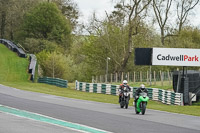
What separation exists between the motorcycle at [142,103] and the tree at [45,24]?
61.7 m

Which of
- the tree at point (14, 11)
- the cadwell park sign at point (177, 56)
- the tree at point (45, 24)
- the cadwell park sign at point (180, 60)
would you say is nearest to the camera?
the cadwell park sign at point (180, 60)

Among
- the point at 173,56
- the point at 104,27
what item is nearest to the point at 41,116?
the point at 173,56

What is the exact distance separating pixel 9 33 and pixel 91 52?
106ft

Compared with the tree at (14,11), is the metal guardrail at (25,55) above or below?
below

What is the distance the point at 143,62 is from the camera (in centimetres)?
3662

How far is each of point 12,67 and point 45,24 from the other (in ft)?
76.0

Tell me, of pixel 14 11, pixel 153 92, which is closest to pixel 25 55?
pixel 14 11

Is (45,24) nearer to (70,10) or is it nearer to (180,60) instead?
(70,10)

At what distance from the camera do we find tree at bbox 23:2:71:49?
81.7 m

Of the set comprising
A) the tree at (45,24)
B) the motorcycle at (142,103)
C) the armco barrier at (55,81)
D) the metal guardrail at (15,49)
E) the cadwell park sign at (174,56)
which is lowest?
the armco barrier at (55,81)

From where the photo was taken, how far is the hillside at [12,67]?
A: 5394 centimetres

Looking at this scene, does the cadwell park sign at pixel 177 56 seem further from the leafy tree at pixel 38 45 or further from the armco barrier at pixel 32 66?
the leafy tree at pixel 38 45

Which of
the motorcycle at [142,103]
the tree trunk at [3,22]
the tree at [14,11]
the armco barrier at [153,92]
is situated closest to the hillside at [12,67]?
the armco barrier at [153,92]

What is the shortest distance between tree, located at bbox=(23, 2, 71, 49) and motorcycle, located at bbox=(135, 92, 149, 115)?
61.7m
